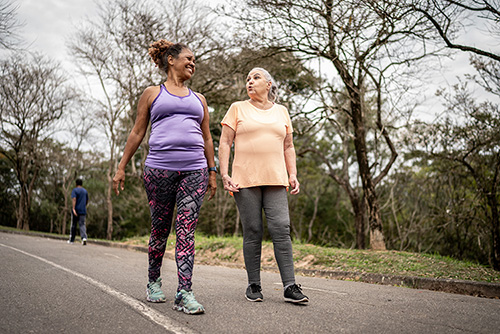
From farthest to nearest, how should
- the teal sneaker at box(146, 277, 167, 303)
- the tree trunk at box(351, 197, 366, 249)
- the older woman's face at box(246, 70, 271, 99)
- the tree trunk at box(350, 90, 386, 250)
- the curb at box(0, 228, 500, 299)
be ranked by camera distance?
1. the tree trunk at box(351, 197, 366, 249)
2. the tree trunk at box(350, 90, 386, 250)
3. the curb at box(0, 228, 500, 299)
4. the older woman's face at box(246, 70, 271, 99)
5. the teal sneaker at box(146, 277, 167, 303)

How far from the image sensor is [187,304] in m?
3.26

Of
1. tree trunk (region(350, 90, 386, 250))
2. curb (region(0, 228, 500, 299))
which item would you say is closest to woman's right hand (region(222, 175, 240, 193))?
curb (region(0, 228, 500, 299))

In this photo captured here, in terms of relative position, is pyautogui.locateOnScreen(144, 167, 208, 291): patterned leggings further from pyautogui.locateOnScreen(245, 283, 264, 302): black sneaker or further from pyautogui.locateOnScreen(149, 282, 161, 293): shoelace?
pyautogui.locateOnScreen(245, 283, 264, 302): black sneaker

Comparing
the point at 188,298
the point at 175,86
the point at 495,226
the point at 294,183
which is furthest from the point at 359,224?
the point at 188,298

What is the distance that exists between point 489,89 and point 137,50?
12.1 meters

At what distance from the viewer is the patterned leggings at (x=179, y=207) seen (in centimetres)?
349

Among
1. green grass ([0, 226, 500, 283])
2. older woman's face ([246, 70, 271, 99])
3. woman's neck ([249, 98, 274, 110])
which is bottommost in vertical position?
green grass ([0, 226, 500, 283])

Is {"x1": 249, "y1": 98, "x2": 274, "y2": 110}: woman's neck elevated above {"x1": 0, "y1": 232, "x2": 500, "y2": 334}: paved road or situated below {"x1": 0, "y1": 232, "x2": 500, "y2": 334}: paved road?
above

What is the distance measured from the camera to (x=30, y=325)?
2912mm

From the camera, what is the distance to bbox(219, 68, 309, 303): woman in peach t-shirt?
394cm

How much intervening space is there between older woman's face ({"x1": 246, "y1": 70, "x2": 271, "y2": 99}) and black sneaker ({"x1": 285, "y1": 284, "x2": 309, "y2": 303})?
→ 1.82 metres

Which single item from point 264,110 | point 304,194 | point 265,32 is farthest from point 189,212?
point 304,194

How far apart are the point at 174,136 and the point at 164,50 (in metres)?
0.86

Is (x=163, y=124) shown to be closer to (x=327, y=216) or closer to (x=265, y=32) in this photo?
(x=265, y=32)
